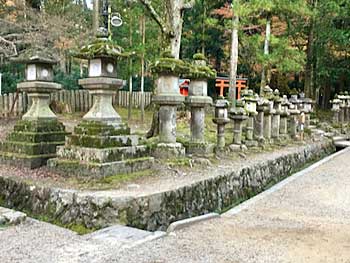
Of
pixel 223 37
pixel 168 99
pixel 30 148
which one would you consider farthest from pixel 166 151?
pixel 223 37

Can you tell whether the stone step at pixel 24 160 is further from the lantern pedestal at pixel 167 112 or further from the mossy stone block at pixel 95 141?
the lantern pedestal at pixel 167 112

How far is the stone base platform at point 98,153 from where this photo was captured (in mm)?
5672

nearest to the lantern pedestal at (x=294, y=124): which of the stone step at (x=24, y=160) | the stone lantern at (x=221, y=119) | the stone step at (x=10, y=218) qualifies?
the stone lantern at (x=221, y=119)

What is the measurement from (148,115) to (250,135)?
994 centimetres

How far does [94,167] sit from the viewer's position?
5598 millimetres

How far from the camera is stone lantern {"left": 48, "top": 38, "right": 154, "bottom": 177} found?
5750 millimetres

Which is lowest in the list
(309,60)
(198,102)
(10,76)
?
(198,102)

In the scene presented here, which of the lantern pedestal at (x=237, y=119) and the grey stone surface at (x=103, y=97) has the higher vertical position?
the grey stone surface at (x=103, y=97)

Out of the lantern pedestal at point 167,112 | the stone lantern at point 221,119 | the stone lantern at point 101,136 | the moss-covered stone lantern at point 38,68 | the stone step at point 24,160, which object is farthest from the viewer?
the stone lantern at point 221,119

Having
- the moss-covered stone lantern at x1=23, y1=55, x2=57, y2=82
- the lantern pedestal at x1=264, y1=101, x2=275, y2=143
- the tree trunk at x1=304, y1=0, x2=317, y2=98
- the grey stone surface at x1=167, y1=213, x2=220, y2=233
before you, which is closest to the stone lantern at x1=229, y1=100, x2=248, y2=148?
the lantern pedestal at x1=264, y1=101, x2=275, y2=143

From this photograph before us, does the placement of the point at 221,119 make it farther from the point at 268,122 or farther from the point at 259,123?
the point at 268,122

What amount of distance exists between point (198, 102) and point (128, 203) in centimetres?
364

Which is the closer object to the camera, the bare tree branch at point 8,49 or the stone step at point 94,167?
the stone step at point 94,167

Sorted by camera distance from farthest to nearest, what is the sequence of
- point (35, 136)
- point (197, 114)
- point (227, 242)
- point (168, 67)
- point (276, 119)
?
point (276, 119), point (197, 114), point (168, 67), point (35, 136), point (227, 242)
